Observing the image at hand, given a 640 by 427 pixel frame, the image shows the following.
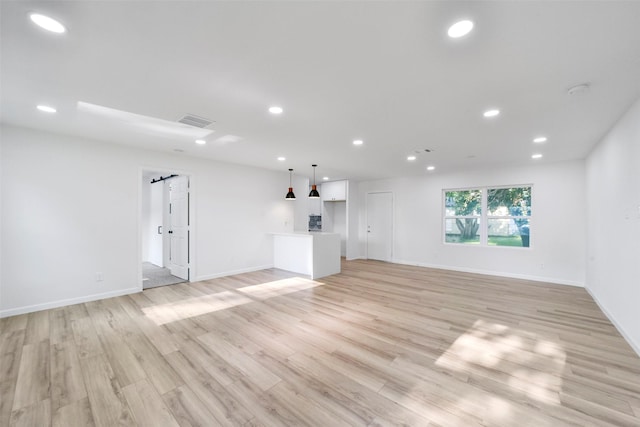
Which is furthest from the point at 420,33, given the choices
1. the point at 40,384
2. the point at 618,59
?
the point at 40,384

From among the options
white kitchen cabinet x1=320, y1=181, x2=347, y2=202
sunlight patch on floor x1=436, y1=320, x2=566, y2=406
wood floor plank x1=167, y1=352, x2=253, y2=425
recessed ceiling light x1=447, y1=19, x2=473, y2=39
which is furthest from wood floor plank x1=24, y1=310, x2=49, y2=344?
white kitchen cabinet x1=320, y1=181, x2=347, y2=202

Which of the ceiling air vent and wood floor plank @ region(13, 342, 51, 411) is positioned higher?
the ceiling air vent

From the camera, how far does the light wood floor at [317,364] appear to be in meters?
1.83

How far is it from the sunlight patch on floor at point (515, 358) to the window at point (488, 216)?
3.71m

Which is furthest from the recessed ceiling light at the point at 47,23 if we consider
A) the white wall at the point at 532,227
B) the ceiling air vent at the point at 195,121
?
the white wall at the point at 532,227

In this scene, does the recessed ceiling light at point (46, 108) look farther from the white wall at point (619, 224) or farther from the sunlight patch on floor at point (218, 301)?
the white wall at point (619, 224)

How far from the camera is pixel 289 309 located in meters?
3.82

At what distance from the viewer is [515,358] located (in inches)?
101

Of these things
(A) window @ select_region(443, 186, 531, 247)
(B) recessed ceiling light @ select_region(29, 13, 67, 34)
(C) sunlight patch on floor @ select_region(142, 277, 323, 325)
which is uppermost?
(B) recessed ceiling light @ select_region(29, 13, 67, 34)

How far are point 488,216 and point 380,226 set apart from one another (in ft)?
9.50

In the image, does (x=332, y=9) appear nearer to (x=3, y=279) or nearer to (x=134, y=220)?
(x=134, y=220)

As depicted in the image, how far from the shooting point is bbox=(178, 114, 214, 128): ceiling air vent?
317 cm

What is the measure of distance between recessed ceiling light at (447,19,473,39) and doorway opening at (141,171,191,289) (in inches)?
202

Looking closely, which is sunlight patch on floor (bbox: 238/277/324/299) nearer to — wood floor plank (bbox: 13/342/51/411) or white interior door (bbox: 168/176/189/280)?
white interior door (bbox: 168/176/189/280)
